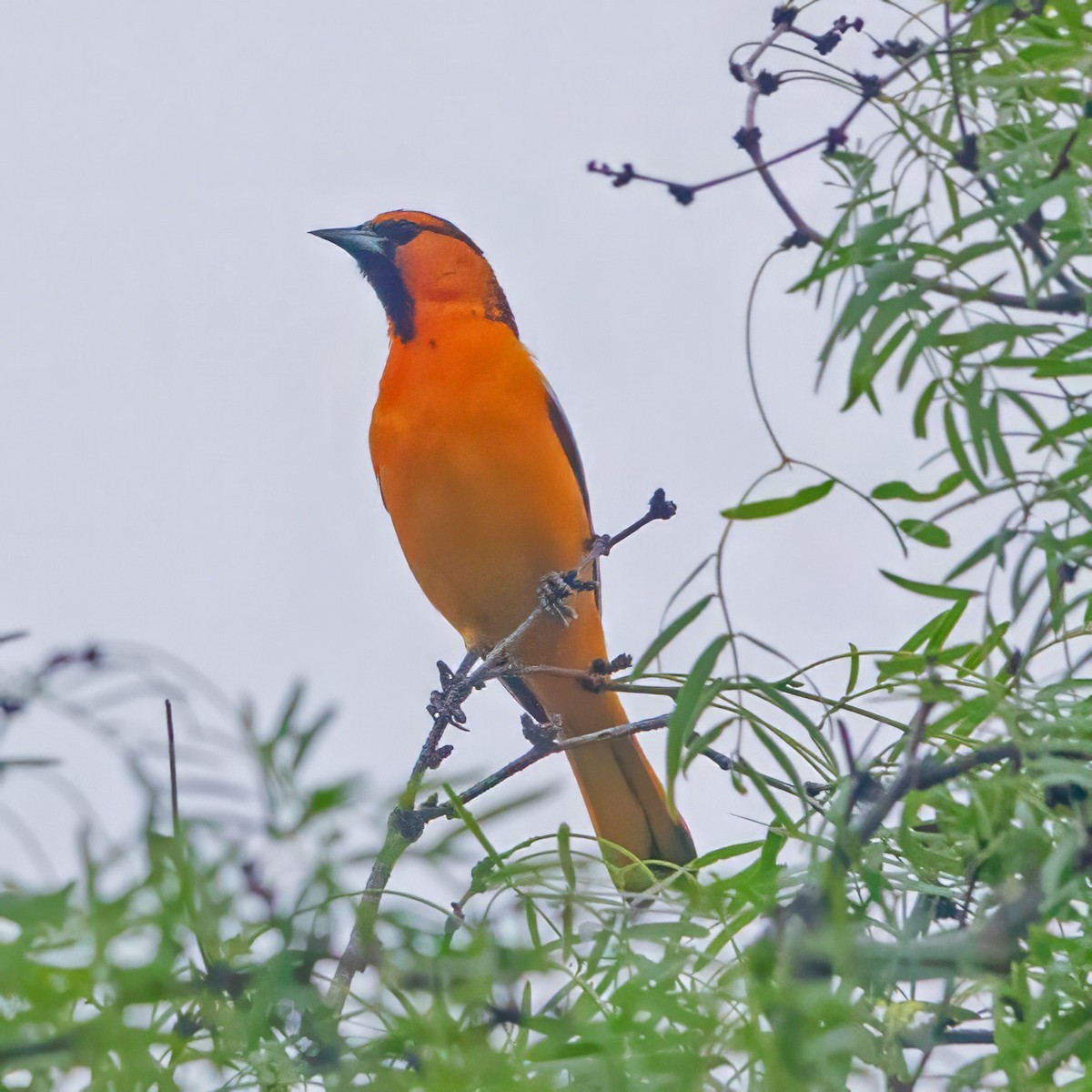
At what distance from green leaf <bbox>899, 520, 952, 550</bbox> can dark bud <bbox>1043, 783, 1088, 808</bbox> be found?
15 cm

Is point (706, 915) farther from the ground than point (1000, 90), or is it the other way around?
point (1000, 90)

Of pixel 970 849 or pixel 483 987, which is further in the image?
pixel 970 849

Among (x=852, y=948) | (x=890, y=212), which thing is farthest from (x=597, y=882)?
(x=890, y=212)

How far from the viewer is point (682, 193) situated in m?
0.85

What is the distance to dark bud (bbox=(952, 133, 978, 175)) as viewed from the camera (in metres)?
0.79

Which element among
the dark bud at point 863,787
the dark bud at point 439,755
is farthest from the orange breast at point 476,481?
the dark bud at point 863,787

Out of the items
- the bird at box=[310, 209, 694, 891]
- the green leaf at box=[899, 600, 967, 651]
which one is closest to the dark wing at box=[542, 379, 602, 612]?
the bird at box=[310, 209, 694, 891]

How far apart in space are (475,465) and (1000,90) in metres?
1.36

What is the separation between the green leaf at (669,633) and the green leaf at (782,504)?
2.2 inches

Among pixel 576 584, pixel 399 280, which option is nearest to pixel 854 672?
pixel 576 584

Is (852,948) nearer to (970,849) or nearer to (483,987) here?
(483,987)

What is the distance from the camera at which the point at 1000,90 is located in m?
0.96

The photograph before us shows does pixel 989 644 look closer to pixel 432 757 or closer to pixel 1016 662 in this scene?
pixel 1016 662

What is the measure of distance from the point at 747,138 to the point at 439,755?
0.76 m
